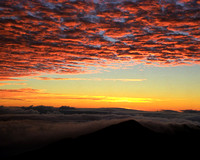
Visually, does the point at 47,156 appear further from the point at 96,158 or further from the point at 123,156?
the point at 123,156

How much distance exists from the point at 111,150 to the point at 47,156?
65.2 meters

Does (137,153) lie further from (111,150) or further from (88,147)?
(88,147)

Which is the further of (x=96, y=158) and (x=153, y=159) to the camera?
(x=153, y=159)

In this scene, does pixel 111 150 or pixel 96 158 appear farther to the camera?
pixel 111 150

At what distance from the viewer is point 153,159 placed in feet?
634

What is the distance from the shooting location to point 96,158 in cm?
17875

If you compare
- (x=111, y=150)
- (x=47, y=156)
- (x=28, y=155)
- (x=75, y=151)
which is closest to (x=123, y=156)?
(x=111, y=150)

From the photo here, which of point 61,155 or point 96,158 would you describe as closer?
point 96,158

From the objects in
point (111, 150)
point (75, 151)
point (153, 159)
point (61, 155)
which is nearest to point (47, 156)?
point (61, 155)

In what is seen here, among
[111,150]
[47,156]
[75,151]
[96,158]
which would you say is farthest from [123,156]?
[47,156]

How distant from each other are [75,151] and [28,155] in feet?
159

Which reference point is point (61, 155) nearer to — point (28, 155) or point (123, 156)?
point (28, 155)

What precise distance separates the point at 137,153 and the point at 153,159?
1657cm

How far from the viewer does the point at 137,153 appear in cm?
19600
